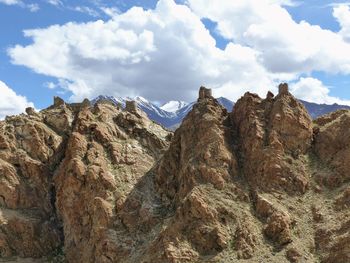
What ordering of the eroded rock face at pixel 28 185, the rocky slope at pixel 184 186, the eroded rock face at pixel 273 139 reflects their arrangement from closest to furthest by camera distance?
the rocky slope at pixel 184 186
the eroded rock face at pixel 273 139
the eroded rock face at pixel 28 185

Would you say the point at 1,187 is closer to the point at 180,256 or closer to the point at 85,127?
the point at 85,127

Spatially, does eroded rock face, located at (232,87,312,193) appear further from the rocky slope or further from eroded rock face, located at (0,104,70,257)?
eroded rock face, located at (0,104,70,257)

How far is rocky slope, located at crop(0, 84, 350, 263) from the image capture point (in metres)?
70.3

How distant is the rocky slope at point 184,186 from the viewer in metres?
70.3

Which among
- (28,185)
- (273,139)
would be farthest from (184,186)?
(28,185)

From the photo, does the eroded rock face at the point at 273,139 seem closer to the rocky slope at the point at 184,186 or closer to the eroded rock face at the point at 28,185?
the rocky slope at the point at 184,186

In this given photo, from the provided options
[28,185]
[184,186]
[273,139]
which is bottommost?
[184,186]

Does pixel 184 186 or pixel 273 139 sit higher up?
pixel 273 139

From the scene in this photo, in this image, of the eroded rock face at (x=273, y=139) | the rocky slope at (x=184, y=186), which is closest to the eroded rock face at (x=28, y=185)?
the rocky slope at (x=184, y=186)

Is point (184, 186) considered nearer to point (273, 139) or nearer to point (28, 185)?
point (273, 139)

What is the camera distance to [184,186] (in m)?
79.2

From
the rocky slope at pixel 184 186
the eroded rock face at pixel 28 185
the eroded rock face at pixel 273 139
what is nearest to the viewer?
the rocky slope at pixel 184 186

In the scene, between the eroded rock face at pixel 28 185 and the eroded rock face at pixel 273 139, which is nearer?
the eroded rock face at pixel 273 139

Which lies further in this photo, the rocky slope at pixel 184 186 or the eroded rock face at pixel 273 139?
the eroded rock face at pixel 273 139
